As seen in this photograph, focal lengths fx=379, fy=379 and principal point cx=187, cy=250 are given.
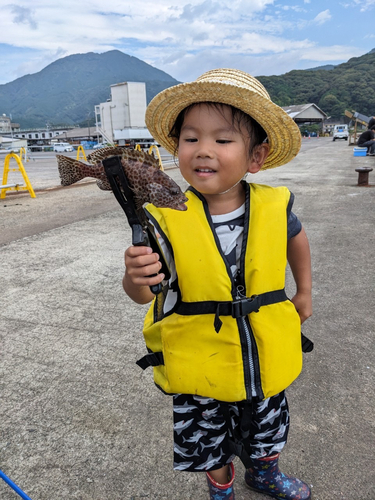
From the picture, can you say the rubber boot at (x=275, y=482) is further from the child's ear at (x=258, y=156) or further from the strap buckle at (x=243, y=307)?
the child's ear at (x=258, y=156)

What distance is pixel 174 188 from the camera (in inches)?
40.8

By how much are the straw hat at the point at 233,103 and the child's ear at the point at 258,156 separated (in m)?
0.04

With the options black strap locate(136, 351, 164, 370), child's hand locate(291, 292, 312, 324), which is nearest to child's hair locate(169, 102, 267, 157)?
child's hand locate(291, 292, 312, 324)

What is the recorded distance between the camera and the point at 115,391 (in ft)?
7.27

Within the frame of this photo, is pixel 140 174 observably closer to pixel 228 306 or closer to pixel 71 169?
pixel 71 169

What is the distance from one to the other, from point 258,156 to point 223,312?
2.02ft

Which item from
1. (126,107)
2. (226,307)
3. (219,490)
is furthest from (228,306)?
(126,107)

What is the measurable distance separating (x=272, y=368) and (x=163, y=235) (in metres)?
0.62

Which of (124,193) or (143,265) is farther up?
(124,193)

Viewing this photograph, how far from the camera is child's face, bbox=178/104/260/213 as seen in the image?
1.26 m

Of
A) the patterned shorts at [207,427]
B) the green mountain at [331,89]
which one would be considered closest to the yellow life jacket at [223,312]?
the patterned shorts at [207,427]

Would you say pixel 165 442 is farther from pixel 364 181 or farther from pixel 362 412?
pixel 364 181

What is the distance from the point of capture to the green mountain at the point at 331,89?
→ 289 ft

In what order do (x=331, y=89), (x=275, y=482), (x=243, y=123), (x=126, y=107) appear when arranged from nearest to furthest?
(x=243, y=123) → (x=275, y=482) → (x=126, y=107) → (x=331, y=89)
